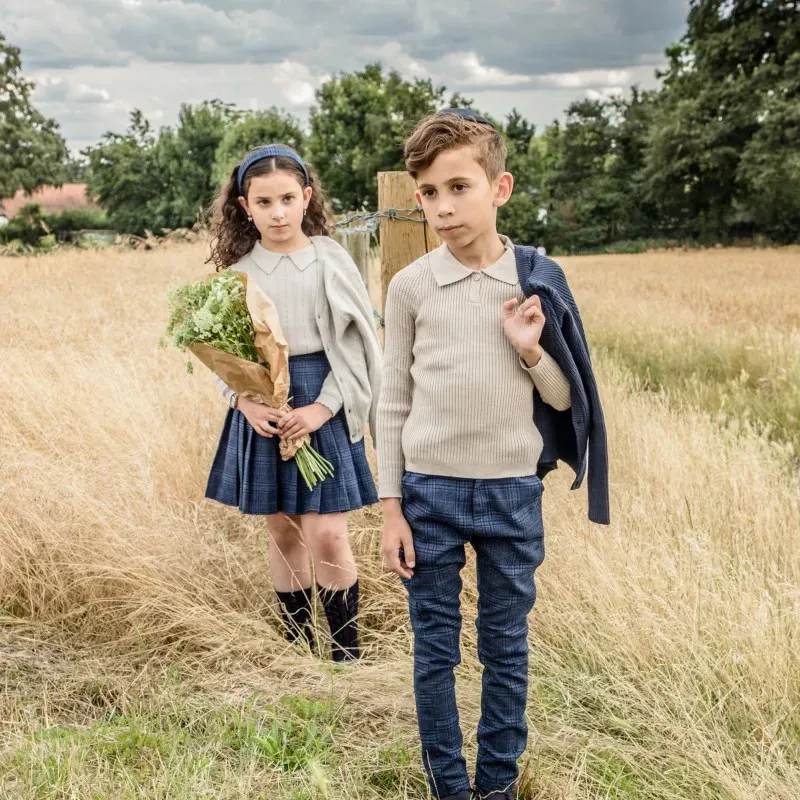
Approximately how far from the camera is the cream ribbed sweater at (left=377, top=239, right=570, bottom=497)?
2.25m

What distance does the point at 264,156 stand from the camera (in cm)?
321

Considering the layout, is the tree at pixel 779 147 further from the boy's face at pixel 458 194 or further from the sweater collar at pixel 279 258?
the boy's face at pixel 458 194

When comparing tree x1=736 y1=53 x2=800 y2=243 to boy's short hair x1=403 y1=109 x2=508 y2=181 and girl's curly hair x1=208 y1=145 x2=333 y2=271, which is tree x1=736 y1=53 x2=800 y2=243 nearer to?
girl's curly hair x1=208 y1=145 x2=333 y2=271

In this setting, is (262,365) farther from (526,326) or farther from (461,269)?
(526,326)

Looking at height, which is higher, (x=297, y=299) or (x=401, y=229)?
(x=401, y=229)

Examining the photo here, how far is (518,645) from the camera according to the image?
92.7 inches

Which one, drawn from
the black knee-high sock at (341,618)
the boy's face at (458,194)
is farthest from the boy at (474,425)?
the black knee-high sock at (341,618)

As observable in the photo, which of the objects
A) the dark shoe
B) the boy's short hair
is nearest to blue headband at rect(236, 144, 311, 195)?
the boy's short hair

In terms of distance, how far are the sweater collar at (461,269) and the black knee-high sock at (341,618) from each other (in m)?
1.56

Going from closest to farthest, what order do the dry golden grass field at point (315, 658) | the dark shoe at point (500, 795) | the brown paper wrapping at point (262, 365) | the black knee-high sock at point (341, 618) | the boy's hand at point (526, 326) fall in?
the boy's hand at point (526, 326) < the dark shoe at point (500, 795) < the dry golden grass field at point (315, 658) < the brown paper wrapping at point (262, 365) < the black knee-high sock at point (341, 618)

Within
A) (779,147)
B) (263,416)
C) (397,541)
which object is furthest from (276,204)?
(779,147)

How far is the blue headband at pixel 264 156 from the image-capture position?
322cm

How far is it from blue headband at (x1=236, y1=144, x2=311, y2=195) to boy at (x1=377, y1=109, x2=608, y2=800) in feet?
3.66

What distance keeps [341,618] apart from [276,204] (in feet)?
5.05
